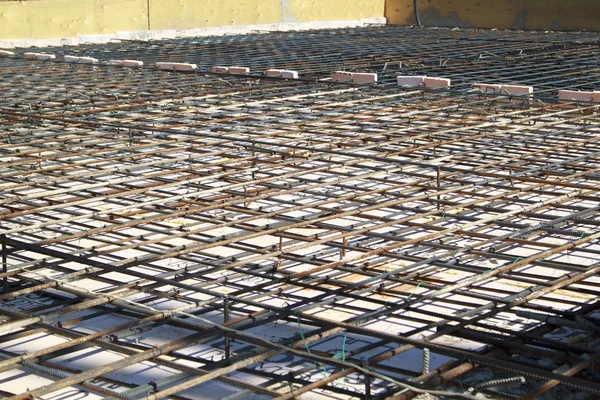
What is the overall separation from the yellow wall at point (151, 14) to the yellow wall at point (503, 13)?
1.11 meters

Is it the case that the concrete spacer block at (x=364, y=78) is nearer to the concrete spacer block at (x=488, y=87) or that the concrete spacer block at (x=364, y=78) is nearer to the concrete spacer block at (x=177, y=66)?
the concrete spacer block at (x=488, y=87)

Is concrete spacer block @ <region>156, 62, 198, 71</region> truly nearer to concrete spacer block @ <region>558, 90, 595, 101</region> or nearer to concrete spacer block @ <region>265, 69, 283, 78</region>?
concrete spacer block @ <region>265, 69, 283, 78</region>

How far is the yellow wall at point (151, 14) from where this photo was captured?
25.4 metres

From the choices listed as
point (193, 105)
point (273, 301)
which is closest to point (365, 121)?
point (193, 105)

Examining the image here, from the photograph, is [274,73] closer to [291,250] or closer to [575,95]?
[575,95]

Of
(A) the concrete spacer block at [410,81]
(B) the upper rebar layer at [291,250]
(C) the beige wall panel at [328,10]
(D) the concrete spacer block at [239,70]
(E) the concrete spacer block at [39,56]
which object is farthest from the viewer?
(C) the beige wall panel at [328,10]

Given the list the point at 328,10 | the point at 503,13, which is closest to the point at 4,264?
the point at 328,10

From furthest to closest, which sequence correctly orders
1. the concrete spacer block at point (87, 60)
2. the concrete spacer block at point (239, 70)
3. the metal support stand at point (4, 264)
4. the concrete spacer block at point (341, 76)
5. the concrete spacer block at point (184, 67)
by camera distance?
the concrete spacer block at point (87, 60) → the concrete spacer block at point (184, 67) → the concrete spacer block at point (239, 70) → the concrete spacer block at point (341, 76) → the metal support stand at point (4, 264)

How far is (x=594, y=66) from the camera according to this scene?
67.6 feet

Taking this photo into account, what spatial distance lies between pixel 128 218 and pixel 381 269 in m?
2.78

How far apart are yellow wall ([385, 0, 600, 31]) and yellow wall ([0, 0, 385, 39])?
1107 millimetres

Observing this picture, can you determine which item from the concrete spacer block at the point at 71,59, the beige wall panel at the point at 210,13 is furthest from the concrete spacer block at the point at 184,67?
the beige wall panel at the point at 210,13

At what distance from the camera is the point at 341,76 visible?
59.7 feet

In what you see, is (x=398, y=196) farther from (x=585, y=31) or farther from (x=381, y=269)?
(x=585, y=31)
